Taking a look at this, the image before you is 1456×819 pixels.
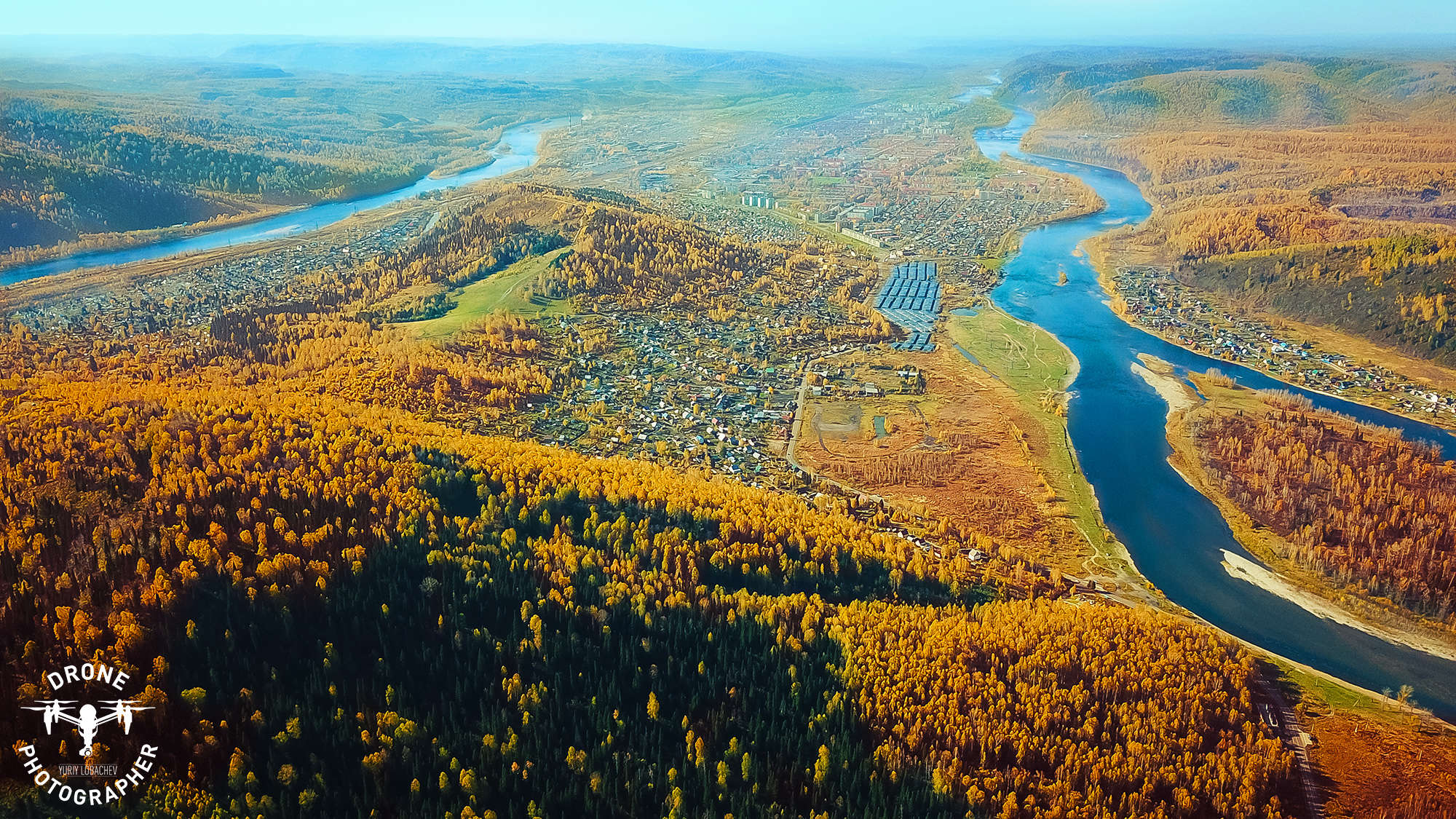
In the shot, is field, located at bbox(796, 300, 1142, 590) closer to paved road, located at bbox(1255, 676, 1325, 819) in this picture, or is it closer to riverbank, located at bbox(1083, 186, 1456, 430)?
paved road, located at bbox(1255, 676, 1325, 819)

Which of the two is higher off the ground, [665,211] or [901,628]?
[665,211]

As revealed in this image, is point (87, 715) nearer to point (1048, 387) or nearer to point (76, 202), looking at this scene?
point (1048, 387)

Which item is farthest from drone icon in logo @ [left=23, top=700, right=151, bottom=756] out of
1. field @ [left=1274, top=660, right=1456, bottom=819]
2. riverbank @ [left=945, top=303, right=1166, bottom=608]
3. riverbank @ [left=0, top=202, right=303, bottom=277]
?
riverbank @ [left=0, top=202, right=303, bottom=277]

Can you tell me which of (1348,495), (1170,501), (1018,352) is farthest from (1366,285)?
→ (1170,501)

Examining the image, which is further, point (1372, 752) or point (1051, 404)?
point (1051, 404)

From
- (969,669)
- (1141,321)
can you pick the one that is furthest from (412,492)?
(1141,321)

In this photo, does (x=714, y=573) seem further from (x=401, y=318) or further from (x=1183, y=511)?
(x=401, y=318)

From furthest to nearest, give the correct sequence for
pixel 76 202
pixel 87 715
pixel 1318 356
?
pixel 76 202
pixel 1318 356
pixel 87 715
